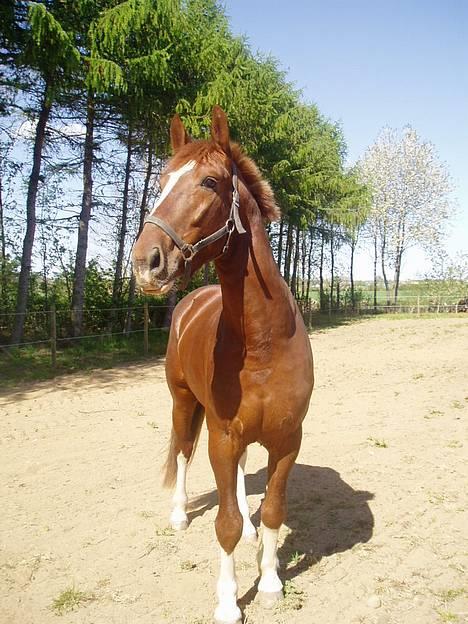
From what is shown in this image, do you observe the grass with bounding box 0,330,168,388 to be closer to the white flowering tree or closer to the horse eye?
the horse eye

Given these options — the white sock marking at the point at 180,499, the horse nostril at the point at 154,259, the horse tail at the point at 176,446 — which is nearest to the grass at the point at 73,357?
the horse tail at the point at 176,446

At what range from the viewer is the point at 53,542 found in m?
3.21

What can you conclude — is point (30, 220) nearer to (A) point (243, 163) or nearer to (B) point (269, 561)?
(A) point (243, 163)

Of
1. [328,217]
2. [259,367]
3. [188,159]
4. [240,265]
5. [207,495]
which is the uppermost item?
[328,217]

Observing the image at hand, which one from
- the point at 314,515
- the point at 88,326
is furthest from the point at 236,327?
the point at 88,326

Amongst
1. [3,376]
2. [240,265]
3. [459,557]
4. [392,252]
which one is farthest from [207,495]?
[392,252]

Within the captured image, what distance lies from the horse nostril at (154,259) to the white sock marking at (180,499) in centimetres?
235

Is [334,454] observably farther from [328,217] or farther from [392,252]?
[392,252]

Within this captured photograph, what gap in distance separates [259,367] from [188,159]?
1023mm

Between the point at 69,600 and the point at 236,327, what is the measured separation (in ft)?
5.77

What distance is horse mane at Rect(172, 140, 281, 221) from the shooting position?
2.02 metres

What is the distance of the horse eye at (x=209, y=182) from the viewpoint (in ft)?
6.41

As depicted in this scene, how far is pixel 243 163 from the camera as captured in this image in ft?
7.45

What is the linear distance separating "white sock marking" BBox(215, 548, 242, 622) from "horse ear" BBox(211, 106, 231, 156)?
204 cm
